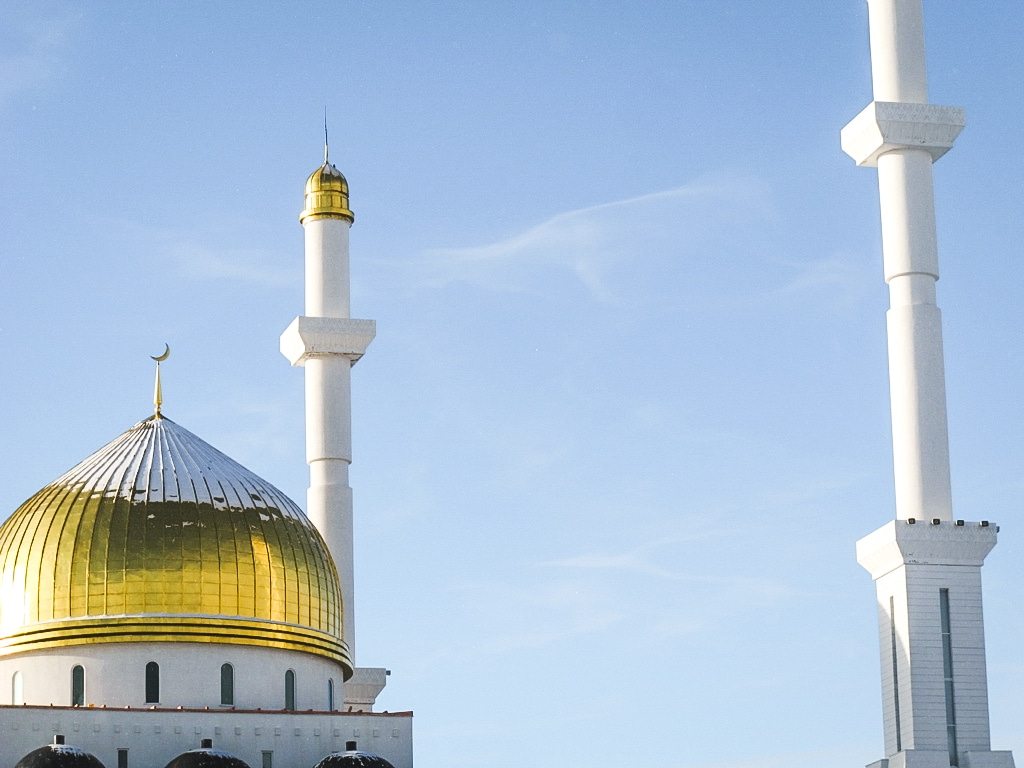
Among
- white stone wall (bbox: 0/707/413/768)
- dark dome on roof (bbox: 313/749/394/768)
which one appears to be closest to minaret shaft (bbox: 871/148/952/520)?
white stone wall (bbox: 0/707/413/768)

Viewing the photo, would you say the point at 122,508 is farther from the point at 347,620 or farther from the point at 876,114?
the point at 876,114

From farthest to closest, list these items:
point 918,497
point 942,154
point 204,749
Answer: point 942,154, point 918,497, point 204,749

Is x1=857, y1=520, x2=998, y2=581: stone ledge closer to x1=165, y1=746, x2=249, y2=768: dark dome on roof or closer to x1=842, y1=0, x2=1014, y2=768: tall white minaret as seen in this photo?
x1=842, y1=0, x2=1014, y2=768: tall white minaret

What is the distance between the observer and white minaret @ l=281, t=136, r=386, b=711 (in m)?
32.4

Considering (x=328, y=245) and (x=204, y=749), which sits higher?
(x=328, y=245)

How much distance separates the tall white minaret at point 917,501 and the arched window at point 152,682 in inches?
378

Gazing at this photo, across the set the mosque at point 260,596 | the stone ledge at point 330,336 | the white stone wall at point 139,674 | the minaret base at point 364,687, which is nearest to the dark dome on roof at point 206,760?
the mosque at point 260,596

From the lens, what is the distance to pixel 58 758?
23.3 meters

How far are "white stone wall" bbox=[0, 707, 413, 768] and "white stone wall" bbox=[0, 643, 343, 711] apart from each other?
0.57m

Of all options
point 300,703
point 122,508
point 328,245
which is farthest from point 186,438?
point 328,245

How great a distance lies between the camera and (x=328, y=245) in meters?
34.1

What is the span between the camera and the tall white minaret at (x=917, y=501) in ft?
88.9

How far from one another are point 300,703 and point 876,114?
1164cm

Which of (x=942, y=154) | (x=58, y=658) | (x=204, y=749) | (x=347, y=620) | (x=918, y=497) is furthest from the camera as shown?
(x=347, y=620)
